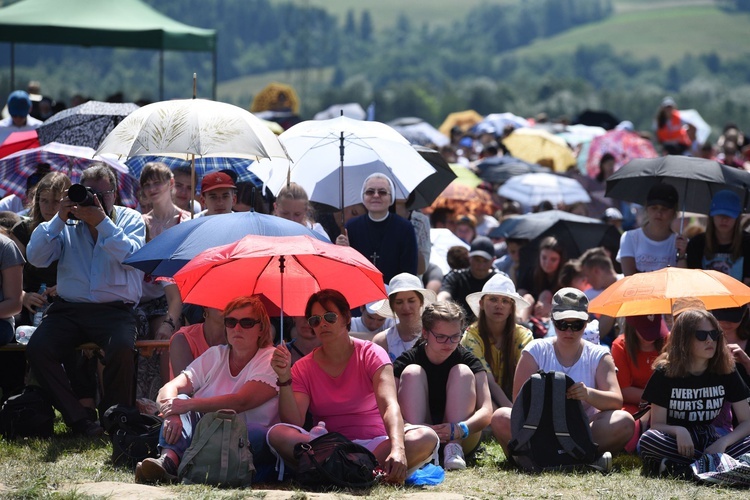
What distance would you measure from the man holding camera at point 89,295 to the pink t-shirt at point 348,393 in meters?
1.48

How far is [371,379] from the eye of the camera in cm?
678

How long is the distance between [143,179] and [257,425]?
2.61 meters

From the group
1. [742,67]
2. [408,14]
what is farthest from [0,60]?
[408,14]

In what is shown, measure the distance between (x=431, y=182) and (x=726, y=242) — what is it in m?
2.56

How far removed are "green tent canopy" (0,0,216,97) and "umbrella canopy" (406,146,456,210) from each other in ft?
23.3

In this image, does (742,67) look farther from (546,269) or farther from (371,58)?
(546,269)

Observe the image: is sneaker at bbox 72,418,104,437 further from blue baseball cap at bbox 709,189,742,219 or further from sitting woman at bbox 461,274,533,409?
blue baseball cap at bbox 709,189,742,219

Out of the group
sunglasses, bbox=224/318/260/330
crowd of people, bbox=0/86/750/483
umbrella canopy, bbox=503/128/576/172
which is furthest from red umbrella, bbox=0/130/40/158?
umbrella canopy, bbox=503/128/576/172

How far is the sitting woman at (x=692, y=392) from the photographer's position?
6.92m

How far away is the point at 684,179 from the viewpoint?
992cm

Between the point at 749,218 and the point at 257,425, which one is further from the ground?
the point at 749,218

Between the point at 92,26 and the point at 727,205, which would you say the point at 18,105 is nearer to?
the point at 92,26

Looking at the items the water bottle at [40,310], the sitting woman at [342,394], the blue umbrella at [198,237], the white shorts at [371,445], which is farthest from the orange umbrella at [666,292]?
the water bottle at [40,310]

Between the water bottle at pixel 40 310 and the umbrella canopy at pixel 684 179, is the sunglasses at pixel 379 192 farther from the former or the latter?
the water bottle at pixel 40 310
